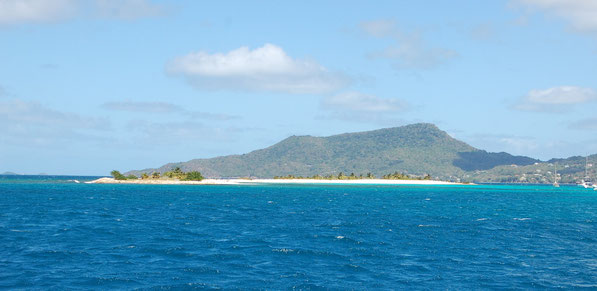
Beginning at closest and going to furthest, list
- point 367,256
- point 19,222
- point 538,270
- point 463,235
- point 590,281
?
point 590,281, point 538,270, point 367,256, point 463,235, point 19,222

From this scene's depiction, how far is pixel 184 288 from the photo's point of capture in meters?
31.1

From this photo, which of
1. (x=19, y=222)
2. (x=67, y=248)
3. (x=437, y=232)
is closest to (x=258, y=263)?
(x=67, y=248)

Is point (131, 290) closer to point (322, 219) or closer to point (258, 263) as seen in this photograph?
point (258, 263)

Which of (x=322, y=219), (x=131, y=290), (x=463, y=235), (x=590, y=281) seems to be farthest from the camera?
(x=322, y=219)

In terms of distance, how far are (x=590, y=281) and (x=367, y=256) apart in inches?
624

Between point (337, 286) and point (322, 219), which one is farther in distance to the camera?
point (322, 219)

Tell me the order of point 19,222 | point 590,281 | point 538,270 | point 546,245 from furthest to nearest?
point 19,222
point 546,245
point 538,270
point 590,281

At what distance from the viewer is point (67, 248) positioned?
44188 mm

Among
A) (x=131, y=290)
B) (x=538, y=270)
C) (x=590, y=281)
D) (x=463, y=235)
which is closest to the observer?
(x=131, y=290)

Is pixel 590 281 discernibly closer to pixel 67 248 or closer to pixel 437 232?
pixel 437 232

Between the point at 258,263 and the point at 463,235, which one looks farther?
the point at 463,235

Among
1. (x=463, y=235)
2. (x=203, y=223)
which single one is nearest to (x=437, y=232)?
(x=463, y=235)

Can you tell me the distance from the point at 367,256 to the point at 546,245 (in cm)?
1988

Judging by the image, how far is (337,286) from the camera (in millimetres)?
32219
